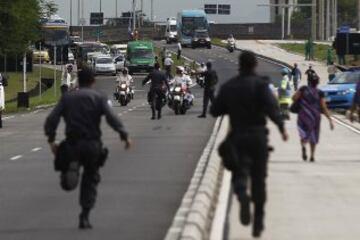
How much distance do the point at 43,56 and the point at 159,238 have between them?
9207 centimetres

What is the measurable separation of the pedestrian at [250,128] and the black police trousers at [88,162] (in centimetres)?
158

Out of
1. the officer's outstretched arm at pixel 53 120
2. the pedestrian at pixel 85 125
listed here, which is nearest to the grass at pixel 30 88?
the officer's outstretched arm at pixel 53 120

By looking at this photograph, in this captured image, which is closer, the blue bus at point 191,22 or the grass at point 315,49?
the grass at point 315,49

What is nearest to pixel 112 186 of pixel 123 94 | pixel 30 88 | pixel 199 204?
pixel 199 204

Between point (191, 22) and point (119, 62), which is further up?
point (191, 22)

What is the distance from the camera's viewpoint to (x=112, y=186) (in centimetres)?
1599

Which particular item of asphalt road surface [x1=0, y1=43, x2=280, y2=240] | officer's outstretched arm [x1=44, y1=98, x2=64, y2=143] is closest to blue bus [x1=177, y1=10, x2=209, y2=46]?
asphalt road surface [x1=0, y1=43, x2=280, y2=240]

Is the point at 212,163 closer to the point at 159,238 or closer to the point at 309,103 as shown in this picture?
the point at 309,103

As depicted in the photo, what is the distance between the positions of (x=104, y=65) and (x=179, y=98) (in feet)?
155

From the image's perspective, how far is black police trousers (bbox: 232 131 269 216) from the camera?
1034 cm

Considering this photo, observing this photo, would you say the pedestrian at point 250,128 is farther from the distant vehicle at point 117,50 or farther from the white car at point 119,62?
the distant vehicle at point 117,50

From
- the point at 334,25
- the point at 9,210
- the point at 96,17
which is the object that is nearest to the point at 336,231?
the point at 9,210

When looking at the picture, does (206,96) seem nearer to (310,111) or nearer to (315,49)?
(310,111)

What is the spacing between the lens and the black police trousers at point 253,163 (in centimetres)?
1034
